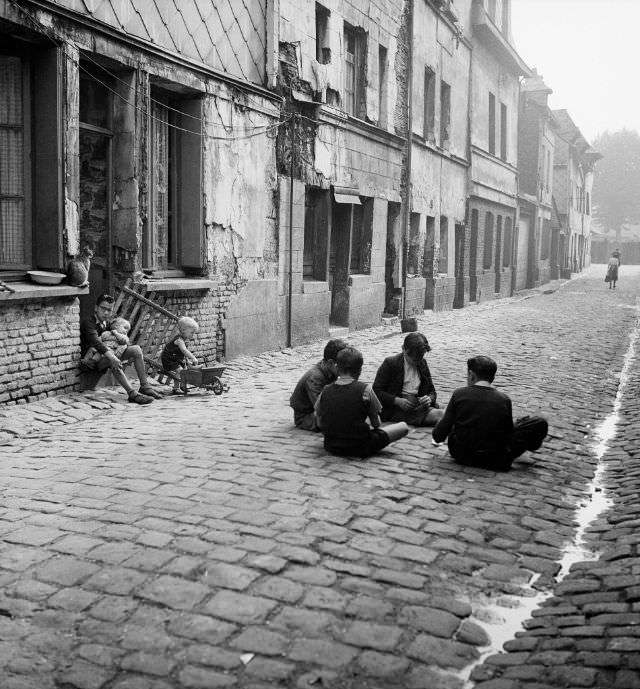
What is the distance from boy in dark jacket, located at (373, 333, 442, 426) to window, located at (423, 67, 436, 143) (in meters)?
15.3

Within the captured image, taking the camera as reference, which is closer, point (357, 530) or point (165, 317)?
point (357, 530)

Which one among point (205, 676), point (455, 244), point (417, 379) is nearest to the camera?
point (205, 676)

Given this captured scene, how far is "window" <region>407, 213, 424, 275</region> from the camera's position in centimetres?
2173

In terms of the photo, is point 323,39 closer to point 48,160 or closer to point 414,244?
point 414,244

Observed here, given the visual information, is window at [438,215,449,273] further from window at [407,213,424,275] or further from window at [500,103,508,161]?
window at [500,103,508,161]

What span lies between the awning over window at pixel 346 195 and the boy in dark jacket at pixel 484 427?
10.3m

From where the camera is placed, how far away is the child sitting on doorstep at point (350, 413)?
22.1 feet

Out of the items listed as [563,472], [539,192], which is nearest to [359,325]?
[563,472]

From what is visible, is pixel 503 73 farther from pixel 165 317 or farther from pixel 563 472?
pixel 563 472

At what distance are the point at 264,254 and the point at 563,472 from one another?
310 inches

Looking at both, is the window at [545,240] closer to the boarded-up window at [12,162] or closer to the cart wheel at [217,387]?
the cart wheel at [217,387]

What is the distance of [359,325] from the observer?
60.4 feet

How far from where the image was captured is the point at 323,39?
52.9 ft

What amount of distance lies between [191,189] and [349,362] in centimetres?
597
